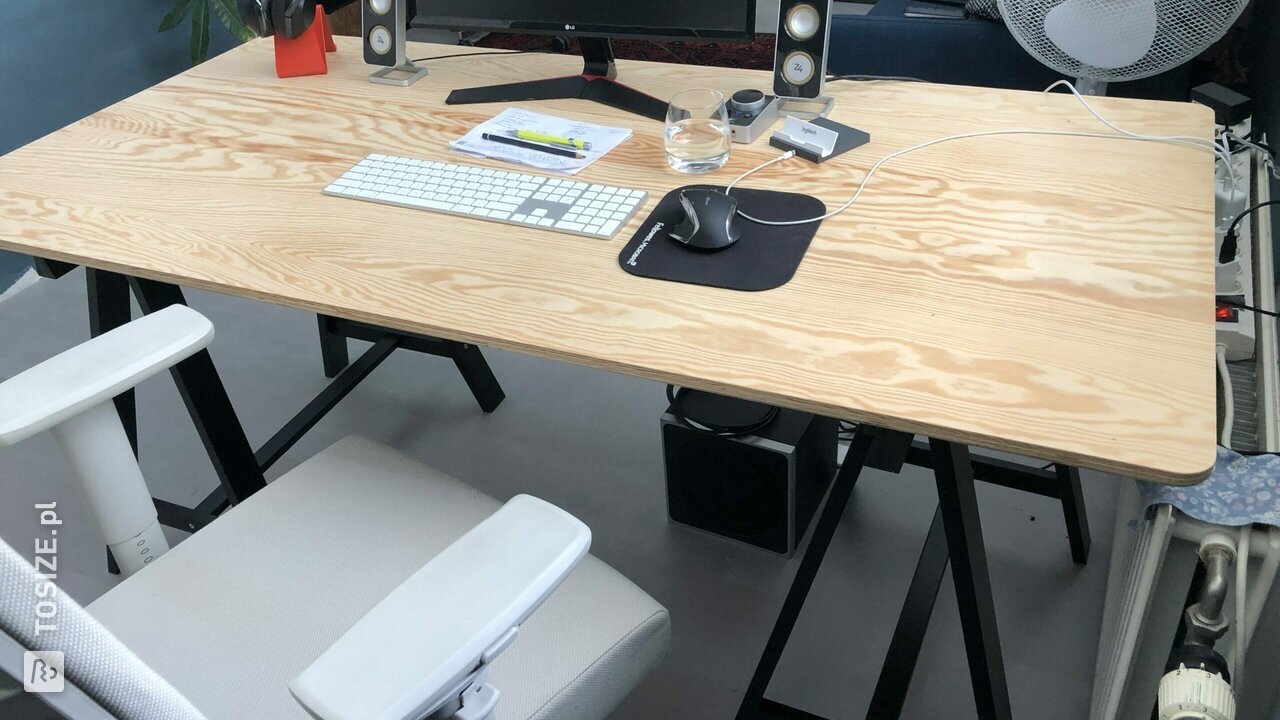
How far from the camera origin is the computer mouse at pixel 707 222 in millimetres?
1152

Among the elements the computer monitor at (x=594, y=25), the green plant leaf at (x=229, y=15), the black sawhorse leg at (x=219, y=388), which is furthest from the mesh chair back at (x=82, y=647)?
the green plant leaf at (x=229, y=15)

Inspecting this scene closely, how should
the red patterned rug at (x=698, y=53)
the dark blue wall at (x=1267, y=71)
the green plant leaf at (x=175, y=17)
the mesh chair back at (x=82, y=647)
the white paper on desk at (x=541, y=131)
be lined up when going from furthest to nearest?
the red patterned rug at (x=698, y=53) < the green plant leaf at (x=175, y=17) < the dark blue wall at (x=1267, y=71) < the white paper on desk at (x=541, y=131) < the mesh chair back at (x=82, y=647)

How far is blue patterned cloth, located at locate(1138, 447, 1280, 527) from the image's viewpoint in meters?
1.06

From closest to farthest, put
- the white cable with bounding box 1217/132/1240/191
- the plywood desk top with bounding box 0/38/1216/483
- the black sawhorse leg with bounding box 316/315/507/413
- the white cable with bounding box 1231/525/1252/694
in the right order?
1. the plywood desk top with bounding box 0/38/1216/483
2. the white cable with bounding box 1231/525/1252/694
3. the white cable with bounding box 1217/132/1240/191
4. the black sawhorse leg with bounding box 316/315/507/413

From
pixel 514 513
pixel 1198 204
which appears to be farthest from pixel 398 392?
pixel 1198 204

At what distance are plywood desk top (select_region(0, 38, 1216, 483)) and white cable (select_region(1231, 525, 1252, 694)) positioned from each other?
0.91 feet

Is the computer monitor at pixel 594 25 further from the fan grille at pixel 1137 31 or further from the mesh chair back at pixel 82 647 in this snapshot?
the mesh chair back at pixel 82 647

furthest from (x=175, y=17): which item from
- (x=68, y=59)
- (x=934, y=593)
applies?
(x=934, y=593)

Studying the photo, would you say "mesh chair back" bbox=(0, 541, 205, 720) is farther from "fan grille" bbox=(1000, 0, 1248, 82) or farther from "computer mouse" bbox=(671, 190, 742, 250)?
"fan grille" bbox=(1000, 0, 1248, 82)

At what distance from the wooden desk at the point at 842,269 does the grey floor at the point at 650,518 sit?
0.19m

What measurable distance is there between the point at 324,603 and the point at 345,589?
0.03 metres

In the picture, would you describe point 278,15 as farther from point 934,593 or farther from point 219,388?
point 934,593

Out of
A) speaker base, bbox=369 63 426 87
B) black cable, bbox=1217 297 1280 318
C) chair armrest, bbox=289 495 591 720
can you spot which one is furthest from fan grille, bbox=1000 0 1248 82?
chair armrest, bbox=289 495 591 720

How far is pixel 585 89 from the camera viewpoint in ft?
5.33
